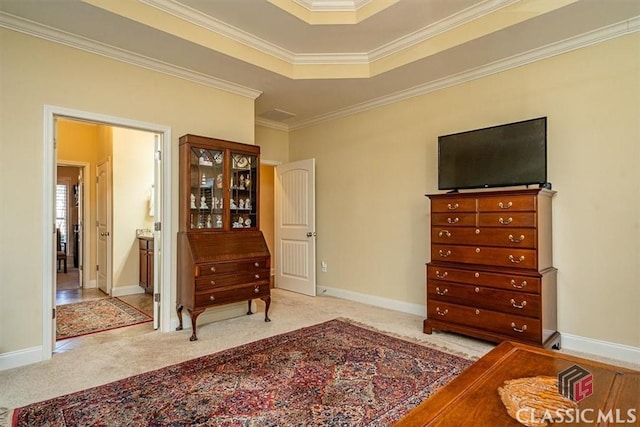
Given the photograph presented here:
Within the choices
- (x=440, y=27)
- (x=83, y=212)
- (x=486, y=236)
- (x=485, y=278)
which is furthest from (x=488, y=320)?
(x=83, y=212)

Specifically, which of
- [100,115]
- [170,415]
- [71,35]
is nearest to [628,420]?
[170,415]

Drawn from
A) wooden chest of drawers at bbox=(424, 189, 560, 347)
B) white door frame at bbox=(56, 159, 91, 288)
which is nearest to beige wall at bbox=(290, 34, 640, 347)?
wooden chest of drawers at bbox=(424, 189, 560, 347)

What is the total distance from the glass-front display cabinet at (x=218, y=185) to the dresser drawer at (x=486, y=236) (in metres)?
2.08

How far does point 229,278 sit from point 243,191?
3.39ft

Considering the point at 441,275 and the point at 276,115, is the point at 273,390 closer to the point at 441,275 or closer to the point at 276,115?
the point at 441,275

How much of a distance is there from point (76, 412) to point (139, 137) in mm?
4625

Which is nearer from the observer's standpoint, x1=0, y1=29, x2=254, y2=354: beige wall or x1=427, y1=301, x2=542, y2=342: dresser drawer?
x1=0, y1=29, x2=254, y2=354: beige wall

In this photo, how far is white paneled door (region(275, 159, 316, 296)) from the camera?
518 centimetres

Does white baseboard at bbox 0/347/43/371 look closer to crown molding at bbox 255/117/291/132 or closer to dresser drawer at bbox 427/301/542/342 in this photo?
dresser drawer at bbox 427/301/542/342

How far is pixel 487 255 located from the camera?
3084mm

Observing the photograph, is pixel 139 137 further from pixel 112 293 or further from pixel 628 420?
pixel 628 420

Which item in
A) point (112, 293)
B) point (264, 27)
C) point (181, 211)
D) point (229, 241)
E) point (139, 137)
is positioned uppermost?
point (264, 27)

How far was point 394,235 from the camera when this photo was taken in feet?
14.6

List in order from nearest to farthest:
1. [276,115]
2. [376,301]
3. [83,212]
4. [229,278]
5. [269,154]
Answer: [229,278], [376,301], [276,115], [269,154], [83,212]
